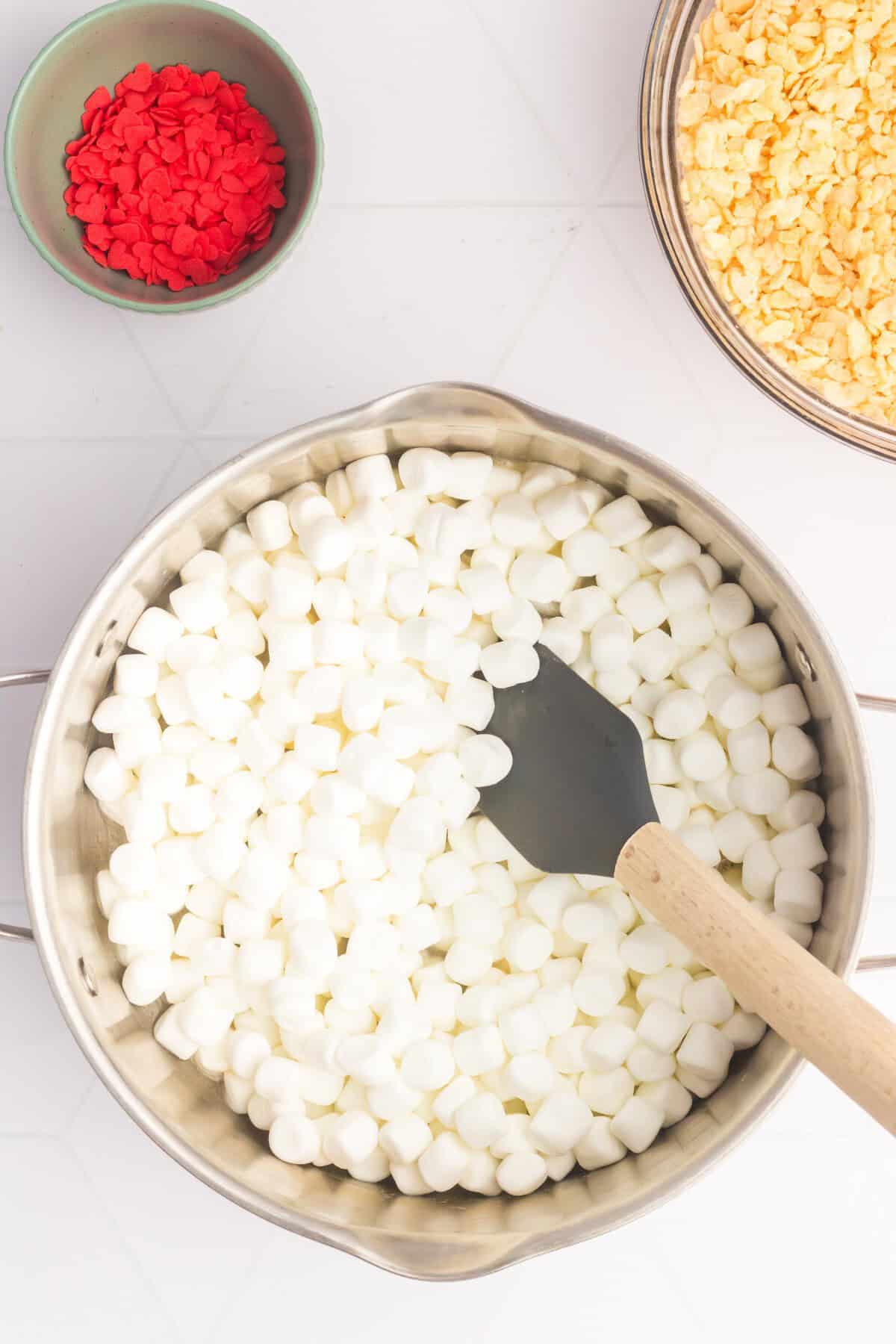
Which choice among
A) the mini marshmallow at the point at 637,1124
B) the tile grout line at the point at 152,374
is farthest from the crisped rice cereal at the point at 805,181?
the mini marshmallow at the point at 637,1124

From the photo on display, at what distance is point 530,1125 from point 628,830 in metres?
0.23

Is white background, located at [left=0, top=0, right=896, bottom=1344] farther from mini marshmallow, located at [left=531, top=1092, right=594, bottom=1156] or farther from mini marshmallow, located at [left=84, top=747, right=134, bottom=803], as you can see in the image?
mini marshmallow, located at [left=531, top=1092, right=594, bottom=1156]

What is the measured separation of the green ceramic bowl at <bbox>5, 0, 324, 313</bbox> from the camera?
2.87 ft

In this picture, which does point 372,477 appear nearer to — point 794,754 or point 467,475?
point 467,475

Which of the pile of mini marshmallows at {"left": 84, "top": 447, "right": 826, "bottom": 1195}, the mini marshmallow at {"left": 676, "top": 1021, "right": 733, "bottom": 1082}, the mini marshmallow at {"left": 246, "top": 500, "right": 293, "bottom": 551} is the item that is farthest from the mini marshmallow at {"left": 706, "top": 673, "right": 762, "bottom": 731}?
the mini marshmallow at {"left": 246, "top": 500, "right": 293, "bottom": 551}

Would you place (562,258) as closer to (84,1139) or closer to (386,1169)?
(386,1169)

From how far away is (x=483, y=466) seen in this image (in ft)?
2.82

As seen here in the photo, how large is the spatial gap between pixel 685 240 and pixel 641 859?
480 millimetres

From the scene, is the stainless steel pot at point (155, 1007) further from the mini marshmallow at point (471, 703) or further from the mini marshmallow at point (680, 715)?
the mini marshmallow at point (471, 703)

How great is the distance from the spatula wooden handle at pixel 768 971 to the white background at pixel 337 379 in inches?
14.5

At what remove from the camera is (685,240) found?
2.90ft

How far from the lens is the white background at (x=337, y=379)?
961 mm

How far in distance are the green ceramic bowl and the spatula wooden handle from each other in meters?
0.52

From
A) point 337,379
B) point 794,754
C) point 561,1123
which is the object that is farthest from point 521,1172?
point 337,379
